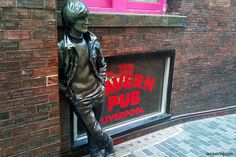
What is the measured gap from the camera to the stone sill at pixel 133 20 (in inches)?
155

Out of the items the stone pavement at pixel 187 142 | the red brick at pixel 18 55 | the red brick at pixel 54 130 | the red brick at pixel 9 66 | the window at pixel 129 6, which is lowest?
the stone pavement at pixel 187 142

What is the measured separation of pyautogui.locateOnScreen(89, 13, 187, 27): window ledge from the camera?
396 cm

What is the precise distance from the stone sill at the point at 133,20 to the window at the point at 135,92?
1.78 feet

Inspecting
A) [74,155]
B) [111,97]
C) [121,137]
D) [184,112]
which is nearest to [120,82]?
[111,97]

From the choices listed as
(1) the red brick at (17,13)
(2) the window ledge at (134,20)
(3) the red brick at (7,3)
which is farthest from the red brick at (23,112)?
(2) the window ledge at (134,20)

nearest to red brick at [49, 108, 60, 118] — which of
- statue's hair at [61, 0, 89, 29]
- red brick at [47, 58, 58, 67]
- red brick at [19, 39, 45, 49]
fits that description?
red brick at [47, 58, 58, 67]

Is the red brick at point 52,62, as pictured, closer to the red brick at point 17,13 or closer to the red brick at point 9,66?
the red brick at point 9,66

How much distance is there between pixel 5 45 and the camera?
2.81 metres

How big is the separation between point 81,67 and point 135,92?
6.20 feet

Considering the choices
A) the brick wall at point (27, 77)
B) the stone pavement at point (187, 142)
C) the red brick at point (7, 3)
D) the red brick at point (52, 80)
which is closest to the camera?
the red brick at point (7, 3)

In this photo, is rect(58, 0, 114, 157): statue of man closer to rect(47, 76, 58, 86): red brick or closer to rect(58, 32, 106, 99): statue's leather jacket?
rect(58, 32, 106, 99): statue's leather jacket

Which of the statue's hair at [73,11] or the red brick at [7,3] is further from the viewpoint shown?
the statue's hair at [73,11]

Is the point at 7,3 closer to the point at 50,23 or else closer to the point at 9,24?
the point at 9,24

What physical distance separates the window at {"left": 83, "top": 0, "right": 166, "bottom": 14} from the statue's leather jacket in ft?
2.96
